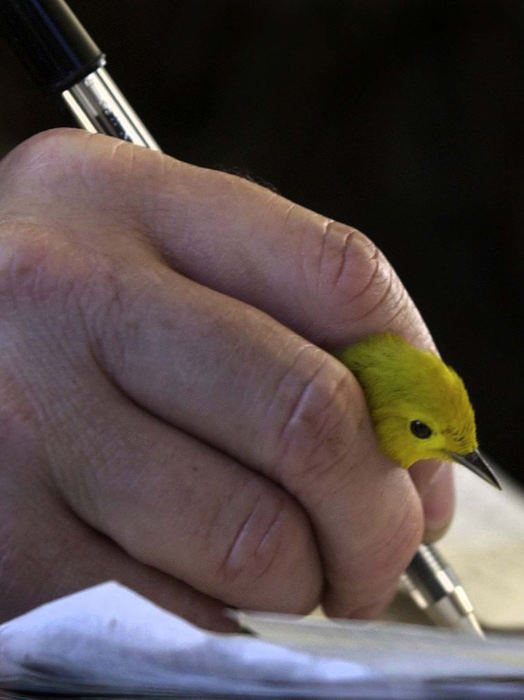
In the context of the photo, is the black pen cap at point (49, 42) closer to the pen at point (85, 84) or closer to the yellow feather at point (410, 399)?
the pen at point (85, 84)

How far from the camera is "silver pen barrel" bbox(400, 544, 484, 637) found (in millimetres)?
486

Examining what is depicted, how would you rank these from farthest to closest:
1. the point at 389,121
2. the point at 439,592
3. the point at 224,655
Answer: the point at 389,121
the point at 439,592
the point at 224,655

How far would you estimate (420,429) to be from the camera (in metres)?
0.38

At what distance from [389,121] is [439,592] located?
0.81 m

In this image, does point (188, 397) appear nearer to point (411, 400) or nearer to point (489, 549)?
point (411, 400)

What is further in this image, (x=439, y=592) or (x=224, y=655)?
(x=439, y=592)

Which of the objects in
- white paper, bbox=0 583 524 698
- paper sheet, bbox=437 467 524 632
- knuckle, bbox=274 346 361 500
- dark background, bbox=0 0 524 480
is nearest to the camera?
white paper, bbox=0 583 524 698

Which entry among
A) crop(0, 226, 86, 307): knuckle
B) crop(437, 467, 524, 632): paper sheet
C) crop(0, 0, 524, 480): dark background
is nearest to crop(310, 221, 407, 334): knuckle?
crop(0, 226, 86, 307): knuckle

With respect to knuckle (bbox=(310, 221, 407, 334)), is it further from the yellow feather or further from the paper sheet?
the paper sheet

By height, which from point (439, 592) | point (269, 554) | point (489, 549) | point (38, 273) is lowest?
point (489, 549)

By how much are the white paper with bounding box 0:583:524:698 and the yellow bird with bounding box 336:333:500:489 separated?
102mm

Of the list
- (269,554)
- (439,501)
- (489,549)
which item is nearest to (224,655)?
(269,554)

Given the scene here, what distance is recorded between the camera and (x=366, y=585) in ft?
1.39

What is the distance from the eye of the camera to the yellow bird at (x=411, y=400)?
1.22ft
